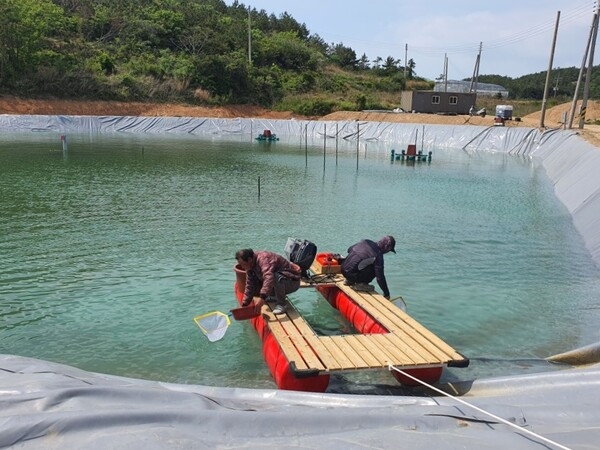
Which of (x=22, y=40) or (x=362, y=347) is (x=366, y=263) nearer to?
(x=362, y=347)

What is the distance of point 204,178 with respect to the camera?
23.4 m

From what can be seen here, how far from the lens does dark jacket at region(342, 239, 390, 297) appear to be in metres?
8.35

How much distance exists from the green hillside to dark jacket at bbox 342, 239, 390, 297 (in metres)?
53.0

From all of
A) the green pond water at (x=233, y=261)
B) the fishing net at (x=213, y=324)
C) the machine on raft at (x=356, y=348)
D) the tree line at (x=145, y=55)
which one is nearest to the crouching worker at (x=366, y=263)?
the machine on raft at (x=356, y=348)

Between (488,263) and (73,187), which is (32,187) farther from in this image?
(488,263)

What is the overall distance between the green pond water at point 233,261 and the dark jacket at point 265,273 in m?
0.88

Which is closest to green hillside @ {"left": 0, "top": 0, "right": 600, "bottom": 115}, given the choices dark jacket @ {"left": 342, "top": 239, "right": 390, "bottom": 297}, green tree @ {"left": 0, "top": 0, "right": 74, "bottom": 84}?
green tree @ {"left": 0, "top": 0, "right": 74, "bottom": 84}

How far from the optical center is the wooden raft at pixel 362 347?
19.5 feet

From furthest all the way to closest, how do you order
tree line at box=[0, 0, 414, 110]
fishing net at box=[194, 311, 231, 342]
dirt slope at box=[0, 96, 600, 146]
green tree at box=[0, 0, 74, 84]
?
1. tree line at box=[0, 0, 414, 110]
2. green tree at box=[0, 0, 74, 84]
3. dirt slope at box=[0, 96, 600, 146]
4. fishing net at box=[194, 311, 231, 342]

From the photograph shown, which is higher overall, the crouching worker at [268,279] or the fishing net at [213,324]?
the crouching worker at [268,279]

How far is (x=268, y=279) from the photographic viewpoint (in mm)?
7574

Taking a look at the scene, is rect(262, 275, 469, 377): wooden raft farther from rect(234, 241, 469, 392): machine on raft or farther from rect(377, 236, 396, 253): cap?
rect(377, 236, 396, 253): cap

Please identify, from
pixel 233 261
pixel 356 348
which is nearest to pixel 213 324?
pixel 356 348

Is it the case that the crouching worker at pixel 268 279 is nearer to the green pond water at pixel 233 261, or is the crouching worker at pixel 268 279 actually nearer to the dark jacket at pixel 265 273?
the dark jacket at pixel 265 273
